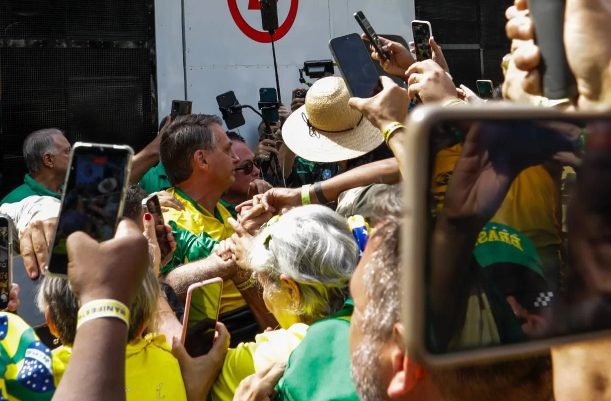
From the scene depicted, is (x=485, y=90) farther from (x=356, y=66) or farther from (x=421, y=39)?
(x=356, y=66)

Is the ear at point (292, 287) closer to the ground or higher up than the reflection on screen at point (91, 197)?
closer to the ground

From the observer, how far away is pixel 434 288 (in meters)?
0.94

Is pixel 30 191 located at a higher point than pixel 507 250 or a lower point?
lower

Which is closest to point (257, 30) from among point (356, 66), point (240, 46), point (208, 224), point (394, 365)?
point (240, 46)

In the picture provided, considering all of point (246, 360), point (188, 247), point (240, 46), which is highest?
point (240, 46)

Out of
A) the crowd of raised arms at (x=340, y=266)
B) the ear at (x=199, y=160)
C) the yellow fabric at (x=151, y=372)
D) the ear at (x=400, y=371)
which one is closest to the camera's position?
the crowd of raised arms at (x=340, y=266)

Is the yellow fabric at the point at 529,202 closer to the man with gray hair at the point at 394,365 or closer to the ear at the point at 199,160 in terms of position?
the man with gray hair at the point at 394,365

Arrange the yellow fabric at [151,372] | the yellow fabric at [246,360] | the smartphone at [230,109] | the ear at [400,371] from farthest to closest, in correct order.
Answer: the smartphone at [230,109] < the yellow fabric at [246,360] < the yellow fabric at [151,372] < the ear at [400,371]

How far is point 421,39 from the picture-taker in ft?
11.7

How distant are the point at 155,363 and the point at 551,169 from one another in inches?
69.4

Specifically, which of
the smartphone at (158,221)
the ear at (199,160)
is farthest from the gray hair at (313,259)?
the ear at (199,160)

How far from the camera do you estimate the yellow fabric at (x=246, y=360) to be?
267cm

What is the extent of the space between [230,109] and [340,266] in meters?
4.18

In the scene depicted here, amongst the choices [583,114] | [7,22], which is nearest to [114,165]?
[583,114]
